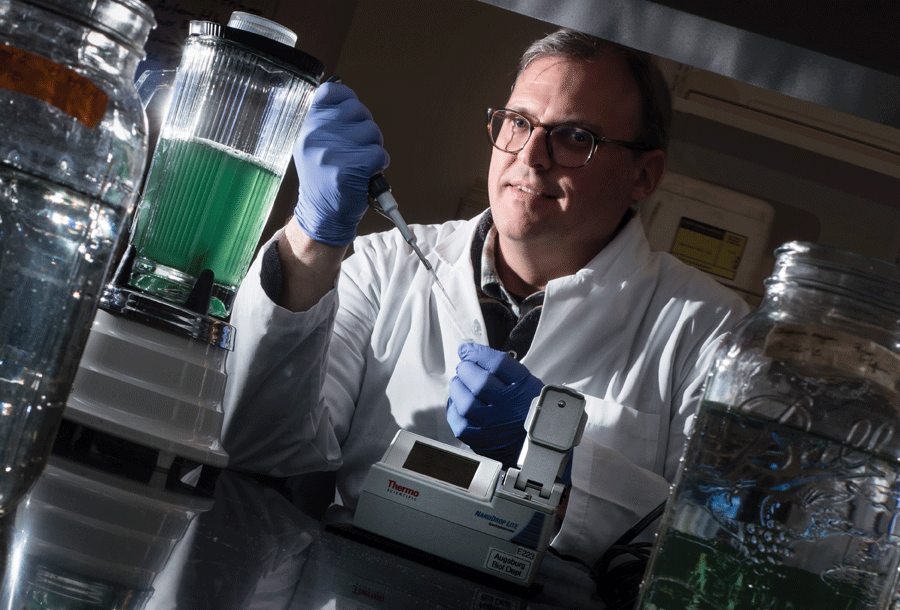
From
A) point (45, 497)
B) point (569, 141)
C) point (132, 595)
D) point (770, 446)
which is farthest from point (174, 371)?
point (569, 141)

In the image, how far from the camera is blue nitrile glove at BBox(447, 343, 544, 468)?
122 centimetres

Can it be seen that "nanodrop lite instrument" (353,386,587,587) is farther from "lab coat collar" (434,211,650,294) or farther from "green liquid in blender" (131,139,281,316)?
"lab coat collar" (434,211,650,294)

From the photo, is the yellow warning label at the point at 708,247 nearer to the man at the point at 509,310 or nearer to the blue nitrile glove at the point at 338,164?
the man at the point at 509,310

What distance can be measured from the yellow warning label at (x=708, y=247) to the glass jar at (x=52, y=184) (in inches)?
100.0

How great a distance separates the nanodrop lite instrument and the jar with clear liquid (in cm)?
30

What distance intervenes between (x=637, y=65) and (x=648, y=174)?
0.25m

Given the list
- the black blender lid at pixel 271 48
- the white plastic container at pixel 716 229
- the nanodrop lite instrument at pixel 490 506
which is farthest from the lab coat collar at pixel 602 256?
the white plastic container at pixel 716 229

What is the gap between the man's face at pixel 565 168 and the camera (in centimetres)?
158

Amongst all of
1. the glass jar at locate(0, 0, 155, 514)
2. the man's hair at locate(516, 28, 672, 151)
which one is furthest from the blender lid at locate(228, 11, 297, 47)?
the man's hair at locate(516, 28, 672, 151)

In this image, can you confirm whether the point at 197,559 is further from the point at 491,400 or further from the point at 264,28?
the point at 491,400

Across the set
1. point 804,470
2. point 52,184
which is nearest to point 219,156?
point 52,184

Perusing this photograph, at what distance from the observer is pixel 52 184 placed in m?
0.41

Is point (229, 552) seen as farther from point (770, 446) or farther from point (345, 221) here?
point (345, 221)

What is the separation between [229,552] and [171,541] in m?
0.04
